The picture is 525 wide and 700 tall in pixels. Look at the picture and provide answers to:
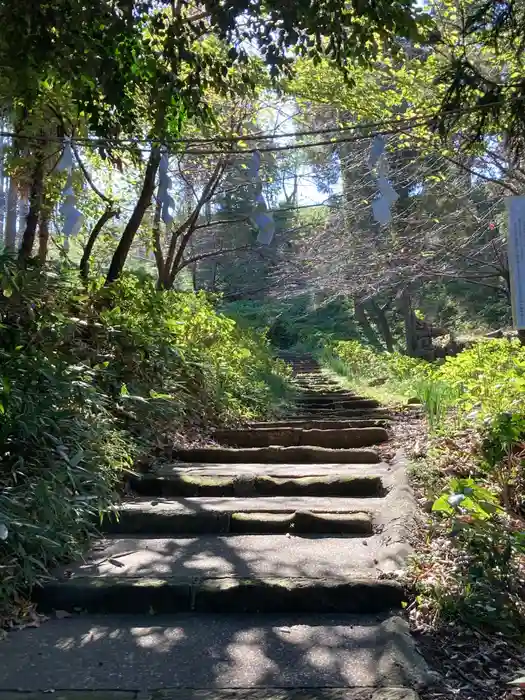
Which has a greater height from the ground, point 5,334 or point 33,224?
point 33,224

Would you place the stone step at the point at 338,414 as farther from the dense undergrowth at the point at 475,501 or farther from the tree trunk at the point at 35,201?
the tree trunk at the point at 35,201

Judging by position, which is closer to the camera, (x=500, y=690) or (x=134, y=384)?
(x=500, y=690)

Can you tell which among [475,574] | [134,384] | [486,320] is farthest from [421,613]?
[486,320]

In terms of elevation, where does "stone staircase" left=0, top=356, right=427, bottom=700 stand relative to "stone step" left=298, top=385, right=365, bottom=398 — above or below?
below

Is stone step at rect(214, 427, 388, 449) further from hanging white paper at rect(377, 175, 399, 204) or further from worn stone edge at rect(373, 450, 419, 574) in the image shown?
hanging white paper at rect(377, 175, 399, 204)

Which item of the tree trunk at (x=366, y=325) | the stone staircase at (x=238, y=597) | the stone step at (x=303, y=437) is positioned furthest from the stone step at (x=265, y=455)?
the tree trunk at (x=366, y=325)

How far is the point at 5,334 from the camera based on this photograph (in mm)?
3930

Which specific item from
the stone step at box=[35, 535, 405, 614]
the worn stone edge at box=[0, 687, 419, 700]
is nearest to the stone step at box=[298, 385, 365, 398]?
the stone step at box=[35, 535, 405, 614]

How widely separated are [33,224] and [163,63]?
7.50 ft

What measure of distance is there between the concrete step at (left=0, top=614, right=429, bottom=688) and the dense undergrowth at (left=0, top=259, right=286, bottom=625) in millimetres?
436

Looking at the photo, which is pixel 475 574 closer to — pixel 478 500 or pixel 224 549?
pixel 478 500

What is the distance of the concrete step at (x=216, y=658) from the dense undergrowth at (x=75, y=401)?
1.43ft

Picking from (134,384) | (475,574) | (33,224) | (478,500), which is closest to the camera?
(475,574)

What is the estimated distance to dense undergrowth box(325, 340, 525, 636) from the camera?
8.74ft
